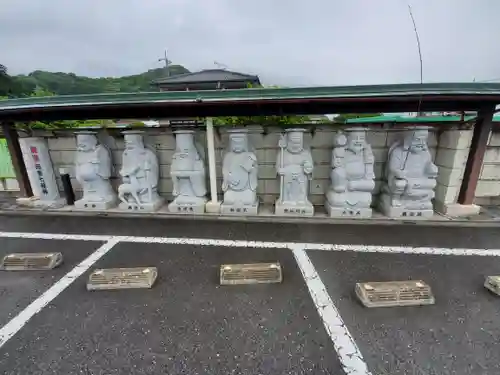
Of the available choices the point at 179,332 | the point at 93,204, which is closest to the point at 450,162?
the point at 179,332

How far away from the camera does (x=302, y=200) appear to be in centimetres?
490

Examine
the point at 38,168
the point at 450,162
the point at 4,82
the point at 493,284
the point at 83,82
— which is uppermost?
the point at 83,82

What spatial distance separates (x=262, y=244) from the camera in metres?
3.92

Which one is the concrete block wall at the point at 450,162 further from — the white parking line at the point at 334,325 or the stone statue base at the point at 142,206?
the stone statue base at the point at 142,206

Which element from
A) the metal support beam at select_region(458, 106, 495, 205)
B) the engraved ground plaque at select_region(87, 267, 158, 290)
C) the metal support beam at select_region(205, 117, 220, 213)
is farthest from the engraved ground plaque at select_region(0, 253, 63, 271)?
the metal support beam at select_region(458, 106, 495, 205)

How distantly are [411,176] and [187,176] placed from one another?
4129 millimetres

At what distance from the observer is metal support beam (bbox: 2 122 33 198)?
17.7ft

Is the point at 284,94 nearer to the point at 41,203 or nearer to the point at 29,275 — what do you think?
the point at 29,275

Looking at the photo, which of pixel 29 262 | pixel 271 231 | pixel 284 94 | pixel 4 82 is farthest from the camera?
pixel 4 82

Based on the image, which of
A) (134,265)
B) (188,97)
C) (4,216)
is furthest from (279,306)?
(4,216)

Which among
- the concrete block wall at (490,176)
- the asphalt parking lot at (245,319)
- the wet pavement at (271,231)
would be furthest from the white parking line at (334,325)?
the concrete block wall at (490,176)

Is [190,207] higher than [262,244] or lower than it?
higher

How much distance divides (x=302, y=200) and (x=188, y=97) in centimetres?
274

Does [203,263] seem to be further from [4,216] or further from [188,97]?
[4,216]
